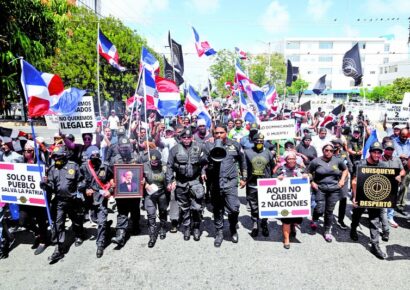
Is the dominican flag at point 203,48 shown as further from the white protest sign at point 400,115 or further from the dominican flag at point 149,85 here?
the white protest sign at point 400,115

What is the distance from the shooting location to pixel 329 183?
6043 millimetres

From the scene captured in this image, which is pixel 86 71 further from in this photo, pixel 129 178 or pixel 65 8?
pixel 129 178

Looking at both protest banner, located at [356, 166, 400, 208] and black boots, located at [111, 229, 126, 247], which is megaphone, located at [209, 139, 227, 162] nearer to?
black boots, located at [111, 229, 126, 247]

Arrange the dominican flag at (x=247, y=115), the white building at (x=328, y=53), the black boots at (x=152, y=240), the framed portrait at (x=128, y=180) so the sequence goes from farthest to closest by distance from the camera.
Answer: the white building at (x=328, y=53) → the dominican flag at (x=247, y=115) → the black boots at (x=152, y=240) → the framed portrait at (x=128, y=180)

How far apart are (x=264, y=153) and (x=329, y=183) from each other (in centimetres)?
133

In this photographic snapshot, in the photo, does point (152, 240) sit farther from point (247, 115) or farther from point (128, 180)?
point (247, 115)

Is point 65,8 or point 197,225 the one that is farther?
point 65,8

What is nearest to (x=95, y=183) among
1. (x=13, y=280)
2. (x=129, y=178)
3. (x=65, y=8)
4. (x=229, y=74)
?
(x=129, y=178)

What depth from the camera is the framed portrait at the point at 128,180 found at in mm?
5676

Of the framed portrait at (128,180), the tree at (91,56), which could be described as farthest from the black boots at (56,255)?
the tree at (91,56)

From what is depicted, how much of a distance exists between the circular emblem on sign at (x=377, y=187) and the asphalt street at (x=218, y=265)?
1.04 meters

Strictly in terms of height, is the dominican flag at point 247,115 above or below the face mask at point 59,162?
above

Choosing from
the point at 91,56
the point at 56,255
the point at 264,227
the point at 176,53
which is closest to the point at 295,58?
the point at 91,56

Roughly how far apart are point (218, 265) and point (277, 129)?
157 inches
